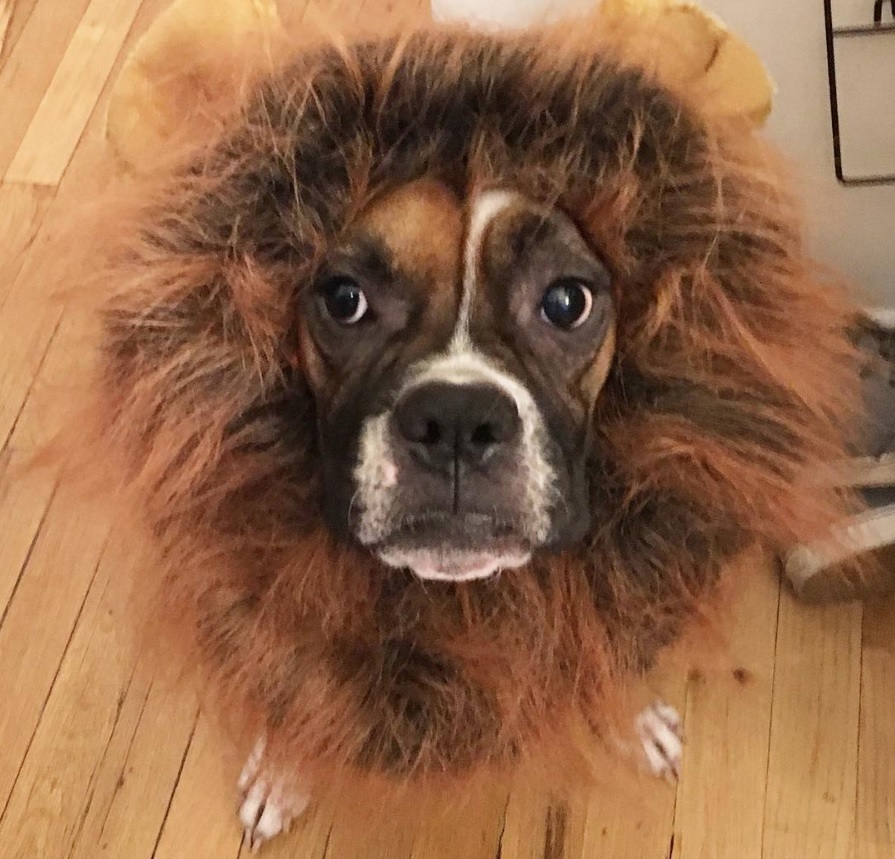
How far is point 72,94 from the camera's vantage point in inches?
64.1

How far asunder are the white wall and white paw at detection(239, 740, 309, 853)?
2.64 ft

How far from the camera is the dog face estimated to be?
655 millimetres

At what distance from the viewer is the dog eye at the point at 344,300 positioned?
69cm

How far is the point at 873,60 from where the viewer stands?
3.53ft

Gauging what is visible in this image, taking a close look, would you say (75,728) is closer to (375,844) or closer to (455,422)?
(375,844)

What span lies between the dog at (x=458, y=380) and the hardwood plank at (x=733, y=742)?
44 cm

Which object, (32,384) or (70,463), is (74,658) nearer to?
(32,384)

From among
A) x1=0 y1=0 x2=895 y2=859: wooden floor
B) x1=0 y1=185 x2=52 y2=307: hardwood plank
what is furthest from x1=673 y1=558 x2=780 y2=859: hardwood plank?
x1=0 y1=185 x2=52 y2=307: hardwood plank

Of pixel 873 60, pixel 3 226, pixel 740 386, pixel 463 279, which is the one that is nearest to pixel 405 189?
pixel 463 279

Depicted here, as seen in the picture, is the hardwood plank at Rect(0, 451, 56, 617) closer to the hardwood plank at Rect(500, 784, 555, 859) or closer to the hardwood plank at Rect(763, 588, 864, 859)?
the hardwood plank at Rect(500, 784, 555, 859)

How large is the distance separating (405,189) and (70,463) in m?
0.32

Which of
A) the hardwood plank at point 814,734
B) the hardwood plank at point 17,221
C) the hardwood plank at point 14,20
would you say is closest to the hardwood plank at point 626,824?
the hardwood plank at point 814,734

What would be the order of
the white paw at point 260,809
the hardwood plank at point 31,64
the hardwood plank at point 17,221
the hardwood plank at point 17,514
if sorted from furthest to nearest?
1. the hardwood plank at point 31,64
2. the hardwood plank at point 17,221
3. the hardwood plank at point 17,514
4. the white paw at point 260,809

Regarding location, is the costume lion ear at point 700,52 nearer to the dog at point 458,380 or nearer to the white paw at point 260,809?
the dog at point 458,380
